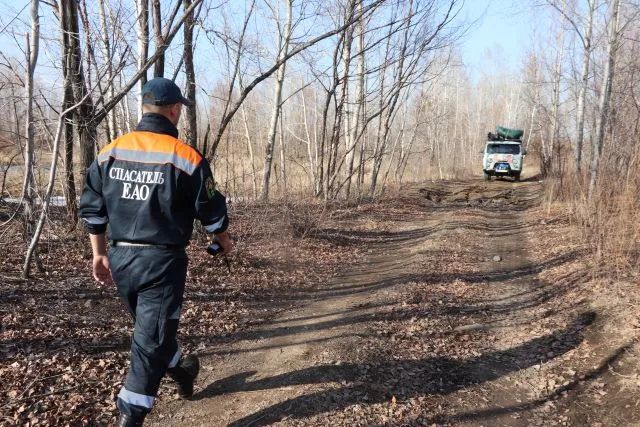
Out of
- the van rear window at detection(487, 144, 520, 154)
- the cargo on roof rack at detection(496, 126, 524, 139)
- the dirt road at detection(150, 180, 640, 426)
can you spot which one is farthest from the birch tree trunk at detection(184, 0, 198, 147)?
the cargo on roof rack at detection(496, 126, 524, 139)

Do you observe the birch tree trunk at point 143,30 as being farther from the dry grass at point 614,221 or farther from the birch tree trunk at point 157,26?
the dry grass at point 614,221

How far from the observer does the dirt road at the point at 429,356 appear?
3.48 m

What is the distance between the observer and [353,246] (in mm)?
10148

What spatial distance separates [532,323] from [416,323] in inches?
59.2

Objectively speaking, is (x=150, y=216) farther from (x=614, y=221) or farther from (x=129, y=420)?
(x=614, y=221)

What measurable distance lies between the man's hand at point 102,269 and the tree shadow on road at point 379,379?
122cm

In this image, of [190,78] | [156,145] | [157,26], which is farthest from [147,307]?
[190,78]

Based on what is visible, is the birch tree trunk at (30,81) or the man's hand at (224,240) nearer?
the man's hand at (224,240)

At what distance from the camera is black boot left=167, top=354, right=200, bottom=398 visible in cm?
324

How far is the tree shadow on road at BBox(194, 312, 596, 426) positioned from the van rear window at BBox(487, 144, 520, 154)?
2410 centimetres

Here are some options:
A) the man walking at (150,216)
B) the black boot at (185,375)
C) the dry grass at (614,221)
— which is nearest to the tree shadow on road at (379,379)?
the black boot at (185,375)

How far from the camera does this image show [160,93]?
9.12 feet

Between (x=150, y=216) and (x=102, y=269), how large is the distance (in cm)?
60

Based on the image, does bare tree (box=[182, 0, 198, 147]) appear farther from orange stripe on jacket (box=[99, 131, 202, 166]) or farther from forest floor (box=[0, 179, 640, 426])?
orange stripe on jacket (box=[99, 131, 202, 166])
